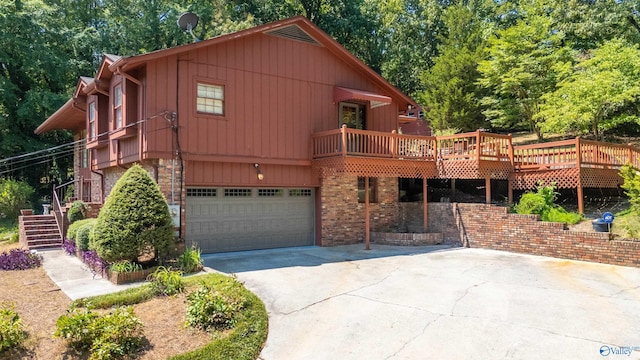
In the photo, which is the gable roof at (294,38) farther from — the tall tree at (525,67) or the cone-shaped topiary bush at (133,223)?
the tall tree at (525,67)

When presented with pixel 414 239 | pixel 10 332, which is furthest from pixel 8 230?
pixel 414 239

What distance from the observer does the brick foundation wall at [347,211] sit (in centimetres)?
1416

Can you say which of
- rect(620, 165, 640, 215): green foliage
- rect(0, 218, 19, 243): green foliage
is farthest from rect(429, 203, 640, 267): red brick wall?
rect(0, 218, 19, 243): green foliage

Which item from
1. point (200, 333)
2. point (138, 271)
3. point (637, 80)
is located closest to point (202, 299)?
point (200, 333)

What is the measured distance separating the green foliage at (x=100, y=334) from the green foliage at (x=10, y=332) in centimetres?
55

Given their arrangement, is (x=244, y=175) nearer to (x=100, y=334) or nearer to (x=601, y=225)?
(x=100, y=334)

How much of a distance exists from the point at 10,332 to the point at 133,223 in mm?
3517

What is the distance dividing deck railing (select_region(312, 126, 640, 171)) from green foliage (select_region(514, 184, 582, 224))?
1.24m

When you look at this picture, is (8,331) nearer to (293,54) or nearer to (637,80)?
(293,54)

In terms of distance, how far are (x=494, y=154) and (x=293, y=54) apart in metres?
7.67

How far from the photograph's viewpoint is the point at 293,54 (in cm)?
1377

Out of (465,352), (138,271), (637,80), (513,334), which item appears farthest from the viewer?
(637,80)

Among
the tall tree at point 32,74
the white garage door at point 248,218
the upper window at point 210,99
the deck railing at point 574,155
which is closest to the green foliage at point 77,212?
the white garage door at point 248,218

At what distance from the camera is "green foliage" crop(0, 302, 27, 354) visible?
5660 mm
